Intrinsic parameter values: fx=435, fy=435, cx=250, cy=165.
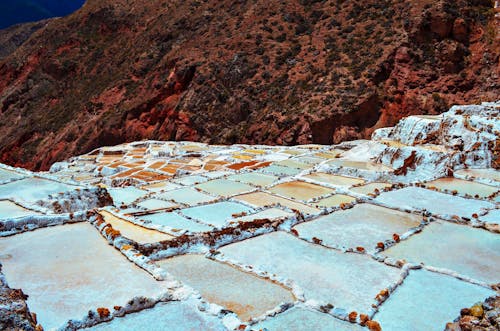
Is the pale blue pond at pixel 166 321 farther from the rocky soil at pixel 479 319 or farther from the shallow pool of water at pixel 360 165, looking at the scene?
the shallow pool of water at pixel 360 165

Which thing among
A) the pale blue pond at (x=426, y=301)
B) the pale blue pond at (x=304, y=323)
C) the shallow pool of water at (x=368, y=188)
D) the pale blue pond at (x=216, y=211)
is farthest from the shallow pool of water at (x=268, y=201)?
the pale blue pond at (x=304, y=323)

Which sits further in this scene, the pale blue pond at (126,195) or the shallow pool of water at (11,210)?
the pale blue pond at (126,195)

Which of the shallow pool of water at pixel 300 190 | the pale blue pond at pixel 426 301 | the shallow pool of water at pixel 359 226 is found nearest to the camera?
the pale blue pond at pixel 426 301

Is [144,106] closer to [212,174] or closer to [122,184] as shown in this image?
[122,184]

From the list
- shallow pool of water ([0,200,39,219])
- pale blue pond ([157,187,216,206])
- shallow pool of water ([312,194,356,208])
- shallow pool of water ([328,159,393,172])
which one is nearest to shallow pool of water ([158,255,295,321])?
shallow pool of water ([0,200,39,219])

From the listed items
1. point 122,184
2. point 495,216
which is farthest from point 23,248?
point 122,184

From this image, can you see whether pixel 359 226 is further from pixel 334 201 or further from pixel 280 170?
pixel 280 170

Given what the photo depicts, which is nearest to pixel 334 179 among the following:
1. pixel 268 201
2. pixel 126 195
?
pixel 268 201

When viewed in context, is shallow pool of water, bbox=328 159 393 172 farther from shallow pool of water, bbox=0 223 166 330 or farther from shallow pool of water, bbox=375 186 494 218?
shallow pool of water, bbox=0 223 166 330

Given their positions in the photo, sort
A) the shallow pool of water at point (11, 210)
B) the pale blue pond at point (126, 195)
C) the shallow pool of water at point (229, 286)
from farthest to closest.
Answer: the pale blue pond at point (126, 195) → the shallow pool of water at point (11, 210) → the shallow pool of water at point (229, 286)
